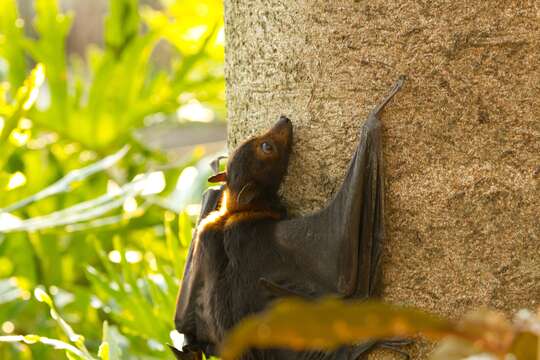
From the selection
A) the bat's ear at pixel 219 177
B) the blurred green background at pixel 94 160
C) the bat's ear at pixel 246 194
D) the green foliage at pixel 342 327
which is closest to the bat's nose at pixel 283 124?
the bat's ear at pixel 246 194

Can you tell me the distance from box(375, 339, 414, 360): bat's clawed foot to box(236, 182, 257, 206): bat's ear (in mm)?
244

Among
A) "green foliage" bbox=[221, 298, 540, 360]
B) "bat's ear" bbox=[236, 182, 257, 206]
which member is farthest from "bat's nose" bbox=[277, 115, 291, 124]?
"green foliage" bbox=[221, 298, 540, 360]

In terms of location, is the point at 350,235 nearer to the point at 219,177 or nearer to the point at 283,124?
the point at 283,124

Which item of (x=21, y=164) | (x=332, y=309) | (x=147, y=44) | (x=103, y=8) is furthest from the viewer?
(x=103, y=8)

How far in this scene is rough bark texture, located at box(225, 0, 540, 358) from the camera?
2.69 feet

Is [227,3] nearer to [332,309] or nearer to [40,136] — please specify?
[332,309]

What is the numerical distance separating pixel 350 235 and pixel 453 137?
15cm

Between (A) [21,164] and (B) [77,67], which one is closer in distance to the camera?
(A) [21,164]

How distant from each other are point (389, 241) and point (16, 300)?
1.46 m

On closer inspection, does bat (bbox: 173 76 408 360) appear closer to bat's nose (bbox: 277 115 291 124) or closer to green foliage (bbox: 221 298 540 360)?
bat's nose (bbox: 277 115 291 124)

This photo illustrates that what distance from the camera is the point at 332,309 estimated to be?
1.19 ft

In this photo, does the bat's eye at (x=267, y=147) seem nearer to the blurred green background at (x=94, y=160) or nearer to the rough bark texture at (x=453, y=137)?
the rough bark texture at (x=453, y=137)

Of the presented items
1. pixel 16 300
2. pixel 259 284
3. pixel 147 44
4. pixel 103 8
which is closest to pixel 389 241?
pixel 259 284

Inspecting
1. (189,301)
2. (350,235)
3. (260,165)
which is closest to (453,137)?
(350,235)
